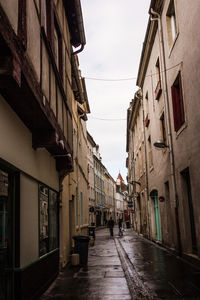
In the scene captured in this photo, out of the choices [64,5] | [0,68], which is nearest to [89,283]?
[0,68]

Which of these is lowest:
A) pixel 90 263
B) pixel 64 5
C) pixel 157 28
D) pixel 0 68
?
pixel 90 263

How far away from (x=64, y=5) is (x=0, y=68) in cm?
820

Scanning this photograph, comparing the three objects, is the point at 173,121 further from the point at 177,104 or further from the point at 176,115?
the point at 177,104

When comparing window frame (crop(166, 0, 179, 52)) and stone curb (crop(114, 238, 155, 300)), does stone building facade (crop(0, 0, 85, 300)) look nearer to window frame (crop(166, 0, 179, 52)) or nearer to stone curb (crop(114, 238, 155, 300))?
stone curb (crop(114, 238, 155, 300))

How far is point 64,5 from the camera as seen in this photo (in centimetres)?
1167

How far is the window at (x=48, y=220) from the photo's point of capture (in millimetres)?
8195

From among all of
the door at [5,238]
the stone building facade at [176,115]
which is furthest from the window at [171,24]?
the door at [5,238]

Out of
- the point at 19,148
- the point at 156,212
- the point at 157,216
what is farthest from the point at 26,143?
the point at 156,212

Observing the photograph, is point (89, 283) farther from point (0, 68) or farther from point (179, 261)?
point (0, 68)

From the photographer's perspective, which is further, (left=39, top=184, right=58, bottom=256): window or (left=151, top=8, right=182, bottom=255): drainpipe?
(left=151, top=8, right=182, bottom=255): drainpipe

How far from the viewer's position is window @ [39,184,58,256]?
8.20 metres

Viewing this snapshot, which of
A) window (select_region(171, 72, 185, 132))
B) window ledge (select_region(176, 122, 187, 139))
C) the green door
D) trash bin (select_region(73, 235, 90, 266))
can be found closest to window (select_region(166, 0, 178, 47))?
window (select_region(171, 72, 185, 132))

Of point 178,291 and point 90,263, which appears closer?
point 178,291

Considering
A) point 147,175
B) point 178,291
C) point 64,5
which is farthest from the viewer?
point 147,175
